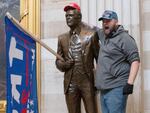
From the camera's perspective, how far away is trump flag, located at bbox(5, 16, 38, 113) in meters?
4.85

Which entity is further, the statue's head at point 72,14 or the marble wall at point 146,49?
the marble wall at point 146,49

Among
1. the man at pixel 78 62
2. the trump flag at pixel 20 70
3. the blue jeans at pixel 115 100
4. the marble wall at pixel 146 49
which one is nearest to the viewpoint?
the trump flag at pixel 20 70

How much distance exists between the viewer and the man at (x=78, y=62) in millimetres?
5434

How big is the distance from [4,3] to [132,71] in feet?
10.3

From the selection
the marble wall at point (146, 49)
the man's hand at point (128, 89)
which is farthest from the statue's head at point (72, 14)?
the marble wall at point (146, 49)

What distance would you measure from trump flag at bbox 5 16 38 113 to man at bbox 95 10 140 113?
2.35 ft

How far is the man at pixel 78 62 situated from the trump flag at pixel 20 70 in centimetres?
40

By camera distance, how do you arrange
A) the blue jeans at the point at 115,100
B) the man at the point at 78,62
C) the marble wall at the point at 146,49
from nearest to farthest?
the blue jeans at the point at 115,100 → the man at the point at 78,62 → the marble wall at the point at 146,49

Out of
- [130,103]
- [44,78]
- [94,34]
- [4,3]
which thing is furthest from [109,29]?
[4,3]

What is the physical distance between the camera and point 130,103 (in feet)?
20.4

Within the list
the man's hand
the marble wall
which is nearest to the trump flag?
the man's hand

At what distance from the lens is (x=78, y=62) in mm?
5477

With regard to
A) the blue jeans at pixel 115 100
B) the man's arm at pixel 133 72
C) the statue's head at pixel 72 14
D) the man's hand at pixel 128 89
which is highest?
the statue's head at pixel 72 14

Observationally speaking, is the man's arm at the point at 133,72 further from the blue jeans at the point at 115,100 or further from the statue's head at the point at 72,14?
the statue's head at the point at 72,14
